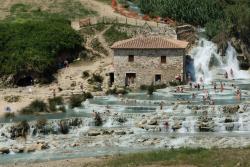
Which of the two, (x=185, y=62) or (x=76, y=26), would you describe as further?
(x=76, y=26)

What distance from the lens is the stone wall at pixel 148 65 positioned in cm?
6819

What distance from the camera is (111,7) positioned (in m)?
91.4

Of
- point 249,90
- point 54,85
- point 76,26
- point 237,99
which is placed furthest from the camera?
point 76,26

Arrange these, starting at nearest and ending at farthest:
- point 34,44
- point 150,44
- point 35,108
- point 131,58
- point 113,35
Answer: point 35,108
point 150,44
point 131,58
point 34,44
point 113,35

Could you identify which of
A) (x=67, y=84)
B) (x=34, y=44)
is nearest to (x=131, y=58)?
(x=67, y=84)

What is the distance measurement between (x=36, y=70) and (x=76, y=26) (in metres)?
13.8

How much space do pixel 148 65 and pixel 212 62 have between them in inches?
361

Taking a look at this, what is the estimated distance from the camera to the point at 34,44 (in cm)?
7481

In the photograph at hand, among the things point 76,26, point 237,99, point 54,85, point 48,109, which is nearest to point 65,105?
point 48,109

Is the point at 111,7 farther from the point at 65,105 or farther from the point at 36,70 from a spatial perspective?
the point at 65,105

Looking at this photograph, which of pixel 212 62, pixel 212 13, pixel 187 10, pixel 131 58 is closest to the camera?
pixel 131 58

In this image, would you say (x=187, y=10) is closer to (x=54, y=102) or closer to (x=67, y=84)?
(x=67, y=84)

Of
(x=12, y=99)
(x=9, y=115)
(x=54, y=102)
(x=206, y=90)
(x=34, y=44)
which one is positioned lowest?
(x=9, y=115)

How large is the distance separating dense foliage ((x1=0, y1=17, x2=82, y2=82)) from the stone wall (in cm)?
810
